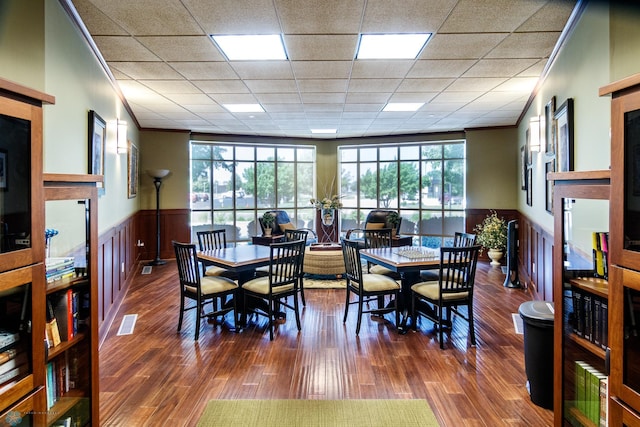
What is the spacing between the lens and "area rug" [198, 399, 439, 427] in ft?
7.94

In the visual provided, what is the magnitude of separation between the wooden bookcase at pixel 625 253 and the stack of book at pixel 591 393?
0.22 meters

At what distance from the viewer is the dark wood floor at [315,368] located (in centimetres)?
260

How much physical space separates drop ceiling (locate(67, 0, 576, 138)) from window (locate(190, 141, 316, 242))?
2.11 m

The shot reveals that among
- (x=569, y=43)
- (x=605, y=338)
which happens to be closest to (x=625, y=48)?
(x=569, y=43)

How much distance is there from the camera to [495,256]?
7.35 meters

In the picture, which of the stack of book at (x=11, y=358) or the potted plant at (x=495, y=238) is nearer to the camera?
the stack of book at (x=11, y=358)

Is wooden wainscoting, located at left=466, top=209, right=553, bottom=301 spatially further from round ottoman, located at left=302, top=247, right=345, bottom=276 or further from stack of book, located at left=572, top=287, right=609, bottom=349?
round ottoman, located at left=302, top=247, right=345, bottom=276

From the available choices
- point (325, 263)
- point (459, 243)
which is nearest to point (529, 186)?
point (459, 243)

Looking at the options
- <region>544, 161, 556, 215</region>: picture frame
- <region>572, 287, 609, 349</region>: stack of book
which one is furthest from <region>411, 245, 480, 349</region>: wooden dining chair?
<region>572, 287, 609, 349</region>: stack of book

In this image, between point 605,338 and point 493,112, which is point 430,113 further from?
point 605,338

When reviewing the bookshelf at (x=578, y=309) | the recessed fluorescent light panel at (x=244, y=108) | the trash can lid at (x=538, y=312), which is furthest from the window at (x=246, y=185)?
the bookshelf at (x=578, y=309)

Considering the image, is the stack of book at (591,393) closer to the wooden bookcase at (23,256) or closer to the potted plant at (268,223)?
the wooden bookcase at (23,256)

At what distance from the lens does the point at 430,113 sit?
6.46 m

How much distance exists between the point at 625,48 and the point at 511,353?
2477 mm
